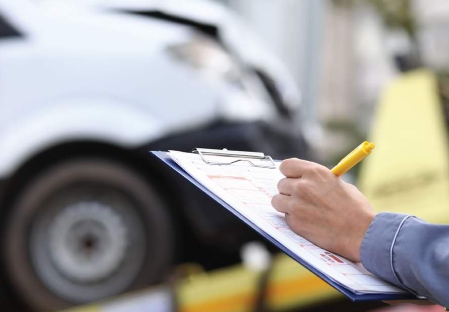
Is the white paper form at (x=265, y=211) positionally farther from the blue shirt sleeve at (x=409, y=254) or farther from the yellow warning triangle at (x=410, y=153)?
the yellow warning triangle at (x=410, y=153)

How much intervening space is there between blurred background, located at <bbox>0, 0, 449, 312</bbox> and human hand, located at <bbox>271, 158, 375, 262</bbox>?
1.64 metres

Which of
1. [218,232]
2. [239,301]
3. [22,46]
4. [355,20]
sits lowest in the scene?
[239,301]

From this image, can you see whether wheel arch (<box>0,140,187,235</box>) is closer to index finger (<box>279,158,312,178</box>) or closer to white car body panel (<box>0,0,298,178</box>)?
white car body panel (<box>0,0,298,178</box>)

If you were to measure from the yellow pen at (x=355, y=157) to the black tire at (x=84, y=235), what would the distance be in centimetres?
191

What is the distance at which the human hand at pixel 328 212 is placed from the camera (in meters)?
1.02

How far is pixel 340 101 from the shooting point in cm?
1024

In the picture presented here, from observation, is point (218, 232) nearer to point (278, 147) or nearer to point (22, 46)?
point (278, 147)

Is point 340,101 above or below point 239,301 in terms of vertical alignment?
above

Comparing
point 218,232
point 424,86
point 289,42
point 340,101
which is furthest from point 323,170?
point 340,101

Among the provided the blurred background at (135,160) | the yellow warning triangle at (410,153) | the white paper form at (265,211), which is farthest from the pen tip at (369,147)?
the yellow warning triangle at (410,153)

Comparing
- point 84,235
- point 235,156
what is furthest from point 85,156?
point 235,156

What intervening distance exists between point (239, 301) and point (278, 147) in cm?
71

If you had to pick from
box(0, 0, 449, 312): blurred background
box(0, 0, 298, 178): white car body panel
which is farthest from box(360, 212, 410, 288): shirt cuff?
box(0, 0, 298, 178): white car body panel

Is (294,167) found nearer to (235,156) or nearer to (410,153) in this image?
(235,156)
